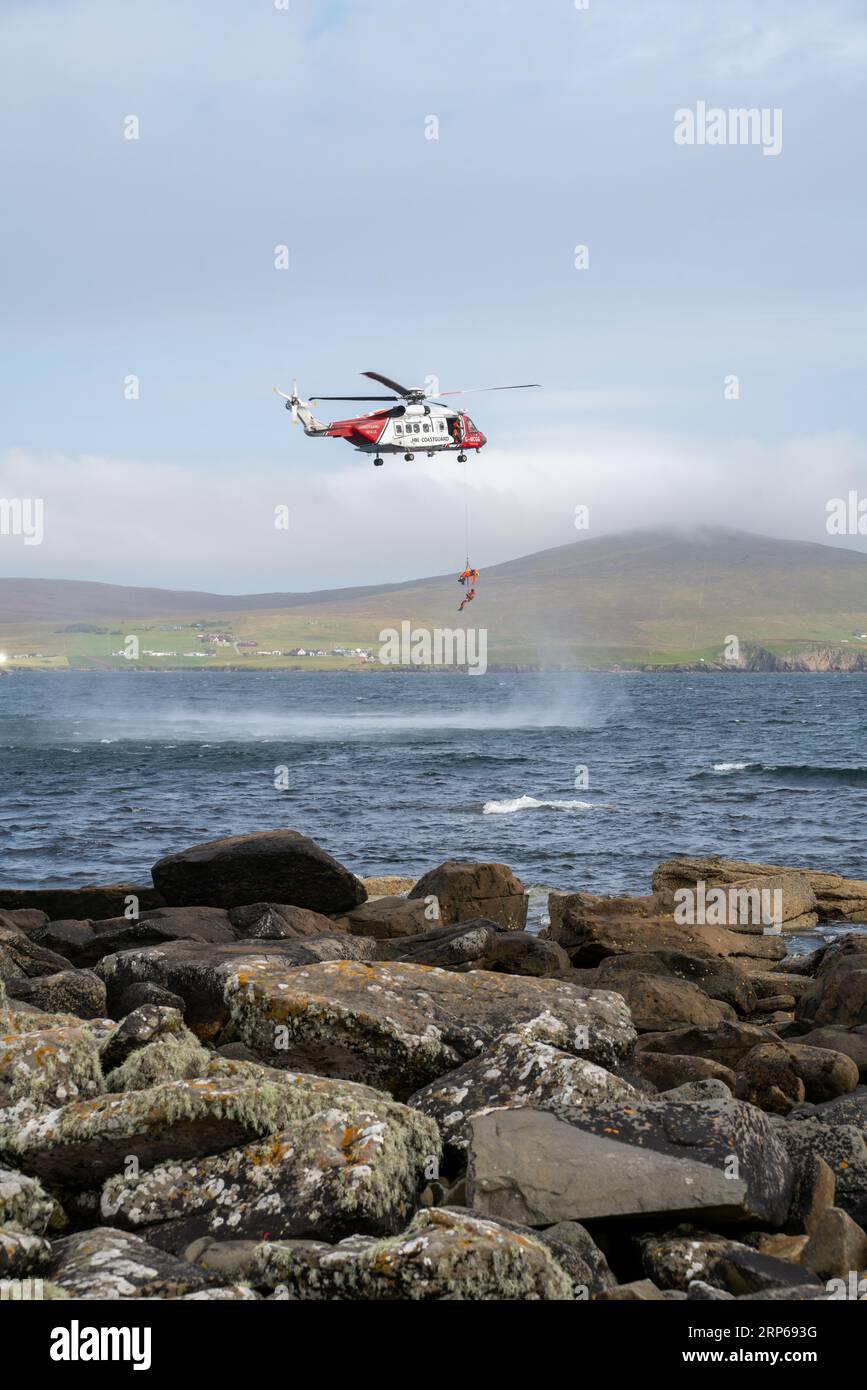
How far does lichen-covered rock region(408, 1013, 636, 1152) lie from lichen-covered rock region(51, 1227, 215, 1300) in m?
2.53

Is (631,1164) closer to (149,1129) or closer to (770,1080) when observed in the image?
(149,1129)

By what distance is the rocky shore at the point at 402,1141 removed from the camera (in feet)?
23.8

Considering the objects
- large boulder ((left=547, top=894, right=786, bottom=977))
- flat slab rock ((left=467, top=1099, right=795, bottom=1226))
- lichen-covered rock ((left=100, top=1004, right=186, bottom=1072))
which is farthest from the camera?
large boulder ((left=547, top=894, right=786, bottom=977))

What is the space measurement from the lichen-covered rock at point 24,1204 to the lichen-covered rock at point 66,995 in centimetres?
471

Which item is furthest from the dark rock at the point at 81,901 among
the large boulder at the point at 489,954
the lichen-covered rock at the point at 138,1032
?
the lichen-covered rock at the point at 138,1032

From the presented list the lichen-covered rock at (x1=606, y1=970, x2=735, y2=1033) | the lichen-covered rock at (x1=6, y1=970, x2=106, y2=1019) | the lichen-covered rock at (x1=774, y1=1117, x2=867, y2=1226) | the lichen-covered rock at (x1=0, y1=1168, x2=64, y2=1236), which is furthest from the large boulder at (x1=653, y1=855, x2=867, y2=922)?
the lichen-covered rock at (x1=0, y1=1168, x2=64, y2=1236)

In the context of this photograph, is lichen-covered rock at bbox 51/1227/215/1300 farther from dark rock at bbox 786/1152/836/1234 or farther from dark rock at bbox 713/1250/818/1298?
dark rock at bbox 786/1152/836/1234

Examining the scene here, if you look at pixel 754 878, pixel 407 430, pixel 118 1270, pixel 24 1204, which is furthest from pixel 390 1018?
pixel 407 430

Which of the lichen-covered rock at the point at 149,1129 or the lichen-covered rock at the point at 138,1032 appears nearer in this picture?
the lichen-covered rock at the point at 149,1129

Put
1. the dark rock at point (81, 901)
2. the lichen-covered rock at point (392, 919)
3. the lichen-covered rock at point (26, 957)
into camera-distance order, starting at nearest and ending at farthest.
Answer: the lichen-covered rock at point (26, 957)
the lichen-covered rock at point (392, 919)
the dark rock at point (81, 901)

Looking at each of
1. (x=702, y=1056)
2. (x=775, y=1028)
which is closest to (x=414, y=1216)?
(x=702, y=1056)

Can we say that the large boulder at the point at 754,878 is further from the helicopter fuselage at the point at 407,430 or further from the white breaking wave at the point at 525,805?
the white breaking wave at the point at 525,805

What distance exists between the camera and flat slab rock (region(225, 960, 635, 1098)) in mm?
10414

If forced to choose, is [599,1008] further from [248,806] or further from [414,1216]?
[248,806]
